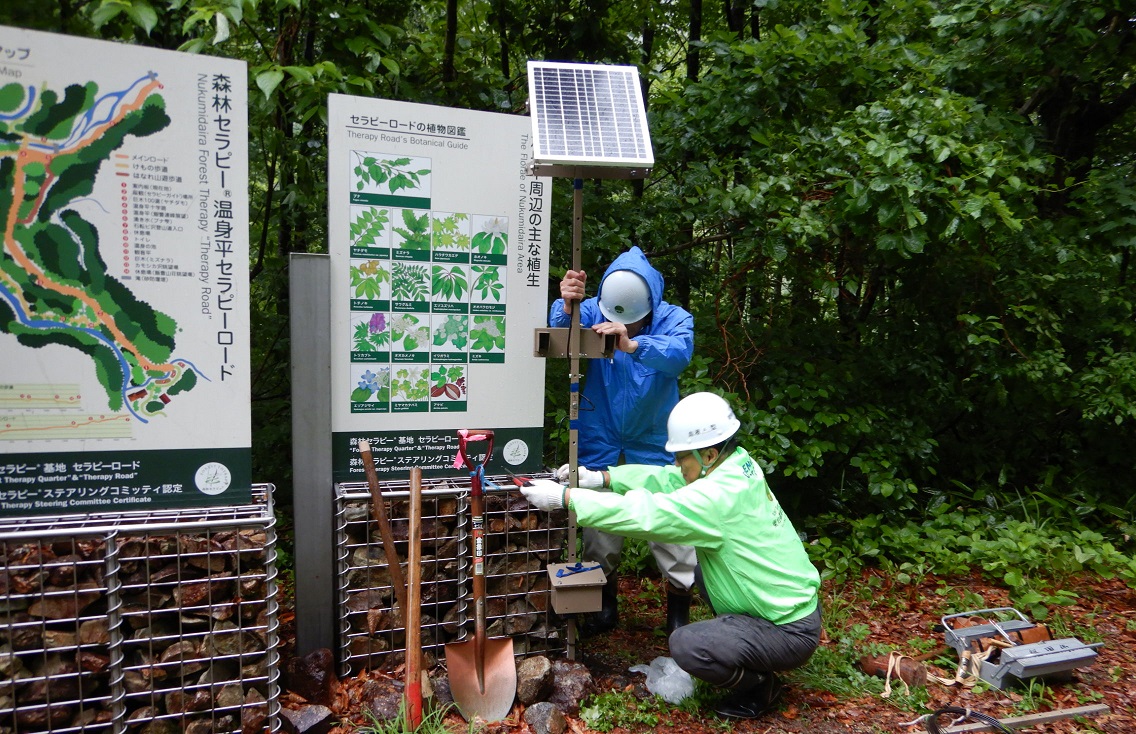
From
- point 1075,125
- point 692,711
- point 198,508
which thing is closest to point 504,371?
point 198,508

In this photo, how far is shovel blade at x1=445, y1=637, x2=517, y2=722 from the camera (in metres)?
2.88

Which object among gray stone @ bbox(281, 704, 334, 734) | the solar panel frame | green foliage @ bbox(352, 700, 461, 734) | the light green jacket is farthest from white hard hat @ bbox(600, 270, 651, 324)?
gray stone @ bbox(281, 704, 334, 734)

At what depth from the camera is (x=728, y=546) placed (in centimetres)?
300

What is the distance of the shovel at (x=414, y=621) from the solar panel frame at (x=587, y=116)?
1.38m

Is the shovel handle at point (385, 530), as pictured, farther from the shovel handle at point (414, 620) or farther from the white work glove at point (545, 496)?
the white work glove at point (545, 496)

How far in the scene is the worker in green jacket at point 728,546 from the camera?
285 centimetres

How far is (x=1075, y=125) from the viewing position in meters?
6.12

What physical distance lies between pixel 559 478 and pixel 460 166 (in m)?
1.43

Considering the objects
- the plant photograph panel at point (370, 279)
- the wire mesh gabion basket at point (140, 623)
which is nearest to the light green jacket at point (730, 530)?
the plant photograph panel at point (370, 279)

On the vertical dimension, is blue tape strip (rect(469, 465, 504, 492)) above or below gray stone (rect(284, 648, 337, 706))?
above

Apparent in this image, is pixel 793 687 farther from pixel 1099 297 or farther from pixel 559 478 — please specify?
pixel 1099 297

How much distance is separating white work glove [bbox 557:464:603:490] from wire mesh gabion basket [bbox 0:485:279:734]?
122 centimetres

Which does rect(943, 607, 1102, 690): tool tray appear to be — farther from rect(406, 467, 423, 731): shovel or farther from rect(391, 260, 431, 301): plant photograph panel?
rect(391, 260, 431, 301): plant photograph panel

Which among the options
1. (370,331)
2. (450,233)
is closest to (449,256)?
(450,233)
